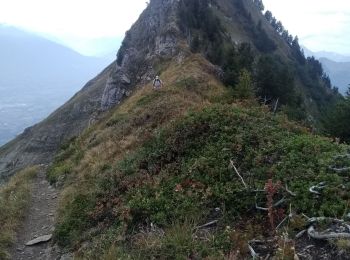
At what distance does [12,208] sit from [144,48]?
141ft

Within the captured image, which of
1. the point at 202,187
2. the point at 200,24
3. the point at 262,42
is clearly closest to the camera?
the point at 202,187

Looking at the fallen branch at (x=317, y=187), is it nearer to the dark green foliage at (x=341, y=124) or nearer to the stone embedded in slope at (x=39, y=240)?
the stone embedded in slope at (x=39, y=240)

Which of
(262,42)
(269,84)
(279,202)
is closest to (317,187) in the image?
(279,202)

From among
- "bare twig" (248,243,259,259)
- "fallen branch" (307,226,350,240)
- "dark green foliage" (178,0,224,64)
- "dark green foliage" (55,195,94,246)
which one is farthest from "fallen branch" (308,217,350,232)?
"dark green foliage" (178,0,224,64)

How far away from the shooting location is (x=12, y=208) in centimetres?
1564

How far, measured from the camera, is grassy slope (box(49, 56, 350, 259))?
9.84m

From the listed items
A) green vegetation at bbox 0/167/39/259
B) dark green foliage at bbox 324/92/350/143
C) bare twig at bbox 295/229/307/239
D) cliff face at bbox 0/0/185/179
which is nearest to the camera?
bare twig at bbox 295/229/307/239

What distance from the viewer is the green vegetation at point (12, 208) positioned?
521 inches

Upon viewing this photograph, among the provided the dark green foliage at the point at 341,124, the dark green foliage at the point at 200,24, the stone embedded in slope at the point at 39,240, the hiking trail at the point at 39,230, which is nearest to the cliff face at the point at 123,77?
the dark green foliage at the point at 200,24

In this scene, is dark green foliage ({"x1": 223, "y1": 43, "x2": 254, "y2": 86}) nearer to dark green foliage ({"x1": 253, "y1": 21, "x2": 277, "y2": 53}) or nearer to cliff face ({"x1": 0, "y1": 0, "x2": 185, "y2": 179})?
cliff face ({"x1": 0, "y1": 0, "x2": 185, "y2": 179})

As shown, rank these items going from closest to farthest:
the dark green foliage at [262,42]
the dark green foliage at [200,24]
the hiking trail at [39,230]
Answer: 1. the hiking trail at [39,230]
2. the dark green foliage at [200,24]
3. the dark green foliage at [262,42]

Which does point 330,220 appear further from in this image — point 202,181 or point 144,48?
point 144,48

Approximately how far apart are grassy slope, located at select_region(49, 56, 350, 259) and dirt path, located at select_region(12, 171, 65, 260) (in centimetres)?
58

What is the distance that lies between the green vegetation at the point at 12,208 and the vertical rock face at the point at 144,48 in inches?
1001
